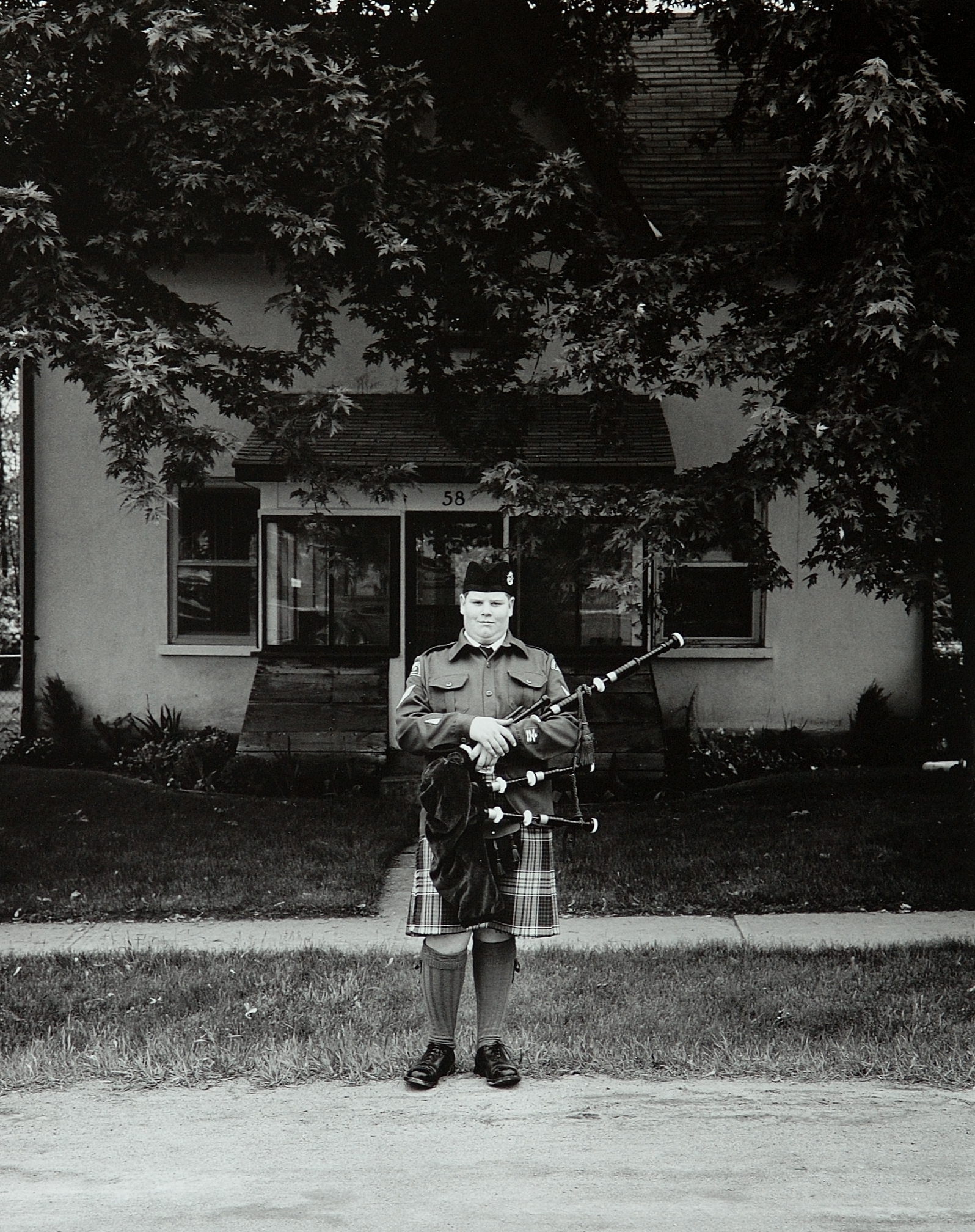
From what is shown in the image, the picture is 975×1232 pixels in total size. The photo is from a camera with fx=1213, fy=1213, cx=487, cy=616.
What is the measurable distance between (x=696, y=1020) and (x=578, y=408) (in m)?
8.08

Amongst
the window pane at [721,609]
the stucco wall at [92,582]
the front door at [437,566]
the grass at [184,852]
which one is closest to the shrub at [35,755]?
the stucco wall at [92,582]

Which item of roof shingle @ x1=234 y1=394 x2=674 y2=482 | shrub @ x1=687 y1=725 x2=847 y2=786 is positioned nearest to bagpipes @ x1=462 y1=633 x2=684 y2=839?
roof shingle @ x1=234 y1=394 x2=674 y2=482

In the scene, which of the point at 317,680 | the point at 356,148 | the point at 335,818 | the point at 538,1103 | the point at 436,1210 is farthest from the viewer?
the point at 317,680

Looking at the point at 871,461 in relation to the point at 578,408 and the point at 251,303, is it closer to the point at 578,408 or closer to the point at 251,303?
the point at 578,408

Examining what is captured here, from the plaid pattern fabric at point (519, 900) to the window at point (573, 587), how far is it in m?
2.69

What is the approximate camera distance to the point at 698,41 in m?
14.2

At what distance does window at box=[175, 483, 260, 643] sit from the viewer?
13.4m

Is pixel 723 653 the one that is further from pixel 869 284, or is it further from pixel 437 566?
pixel 869 284

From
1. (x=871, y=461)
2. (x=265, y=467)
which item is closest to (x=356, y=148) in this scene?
(x=871, y=461)

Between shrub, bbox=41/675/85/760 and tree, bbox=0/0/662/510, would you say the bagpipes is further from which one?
shrub, bbox=41/675/85/760

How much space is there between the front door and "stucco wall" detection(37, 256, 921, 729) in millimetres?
578

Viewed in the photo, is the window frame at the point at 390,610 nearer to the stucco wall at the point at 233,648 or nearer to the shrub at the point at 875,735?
the stucco wall at the point at 233,648

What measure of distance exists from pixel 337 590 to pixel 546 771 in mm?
7974

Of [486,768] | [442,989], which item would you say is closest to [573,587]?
[486,768]
